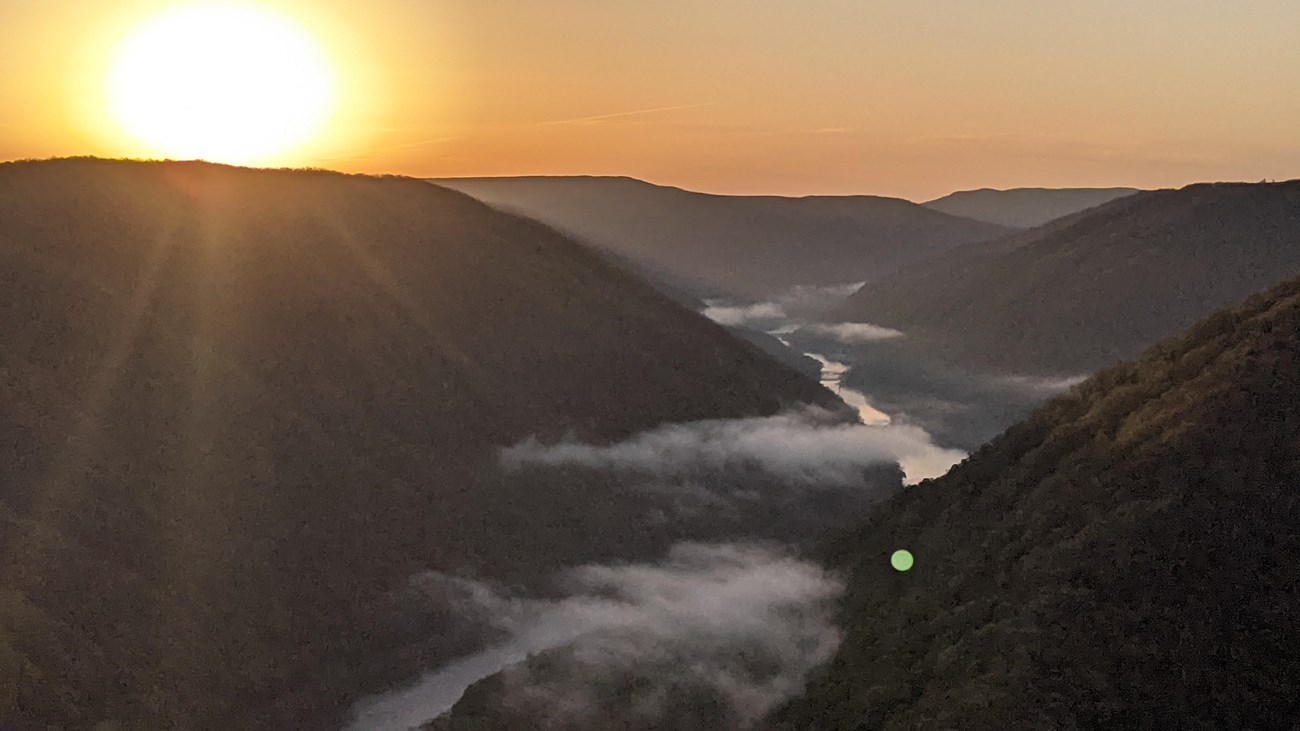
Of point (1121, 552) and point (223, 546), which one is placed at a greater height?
point (1121, 552)

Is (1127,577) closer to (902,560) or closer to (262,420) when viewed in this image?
(902,560)

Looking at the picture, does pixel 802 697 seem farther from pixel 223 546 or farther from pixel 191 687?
pixel 223 546

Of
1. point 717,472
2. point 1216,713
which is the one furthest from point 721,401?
point 1216,713

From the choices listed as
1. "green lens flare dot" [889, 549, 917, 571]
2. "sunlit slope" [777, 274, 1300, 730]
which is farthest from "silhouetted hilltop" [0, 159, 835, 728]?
"sunlit slope" [777, 274, 1300, 730]

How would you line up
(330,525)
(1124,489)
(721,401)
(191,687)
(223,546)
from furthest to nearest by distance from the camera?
1. (721,401)
2. (330,525)
3. (223,546)
4. (191,687)
5. (1124,489)

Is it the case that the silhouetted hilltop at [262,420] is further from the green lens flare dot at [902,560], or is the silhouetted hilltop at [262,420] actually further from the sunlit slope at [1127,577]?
the sunlit slope at [1127,577]

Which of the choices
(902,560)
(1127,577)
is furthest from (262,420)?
(1127,577)

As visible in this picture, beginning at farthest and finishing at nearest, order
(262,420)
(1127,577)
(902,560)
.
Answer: (262,420) → (902,560) → (1127,577)
